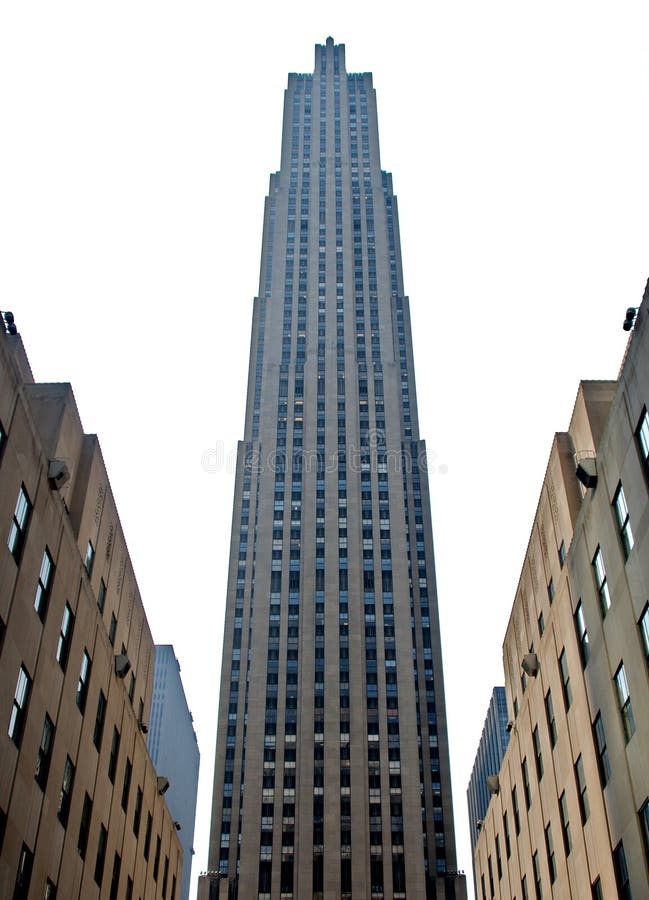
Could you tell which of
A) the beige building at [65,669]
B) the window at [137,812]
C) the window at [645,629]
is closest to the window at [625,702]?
the window at [645,629]

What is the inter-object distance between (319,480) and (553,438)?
71972 mm

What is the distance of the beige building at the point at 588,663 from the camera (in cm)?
2722

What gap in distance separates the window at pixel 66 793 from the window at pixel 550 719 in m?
19.7

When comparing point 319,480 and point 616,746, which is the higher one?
point 319,480

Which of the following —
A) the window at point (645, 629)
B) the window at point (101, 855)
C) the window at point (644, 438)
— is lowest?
the window at point (101, 855)

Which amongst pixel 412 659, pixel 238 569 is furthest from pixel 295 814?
pixel 238 569

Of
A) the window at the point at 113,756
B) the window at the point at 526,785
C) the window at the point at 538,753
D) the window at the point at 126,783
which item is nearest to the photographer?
the window at the point at 113,756

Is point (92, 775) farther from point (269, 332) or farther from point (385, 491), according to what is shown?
point (269, 332)

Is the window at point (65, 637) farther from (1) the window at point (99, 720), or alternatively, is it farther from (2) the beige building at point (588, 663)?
(2) the beige building at point (588, 663)

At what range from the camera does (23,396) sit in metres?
27.7

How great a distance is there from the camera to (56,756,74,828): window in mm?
32634

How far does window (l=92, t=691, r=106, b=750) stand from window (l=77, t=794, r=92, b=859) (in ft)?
7.69

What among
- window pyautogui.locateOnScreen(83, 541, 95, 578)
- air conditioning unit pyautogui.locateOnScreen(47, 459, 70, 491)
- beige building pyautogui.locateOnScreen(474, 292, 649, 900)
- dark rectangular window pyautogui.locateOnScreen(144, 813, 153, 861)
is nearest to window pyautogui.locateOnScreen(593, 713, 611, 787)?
beige building pyautogui.locateOnScreen(474, 292, 649, 900)

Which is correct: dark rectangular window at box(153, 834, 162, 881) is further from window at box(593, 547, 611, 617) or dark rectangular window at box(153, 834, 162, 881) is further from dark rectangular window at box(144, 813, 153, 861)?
window at box(593, 547, 611, 617)
